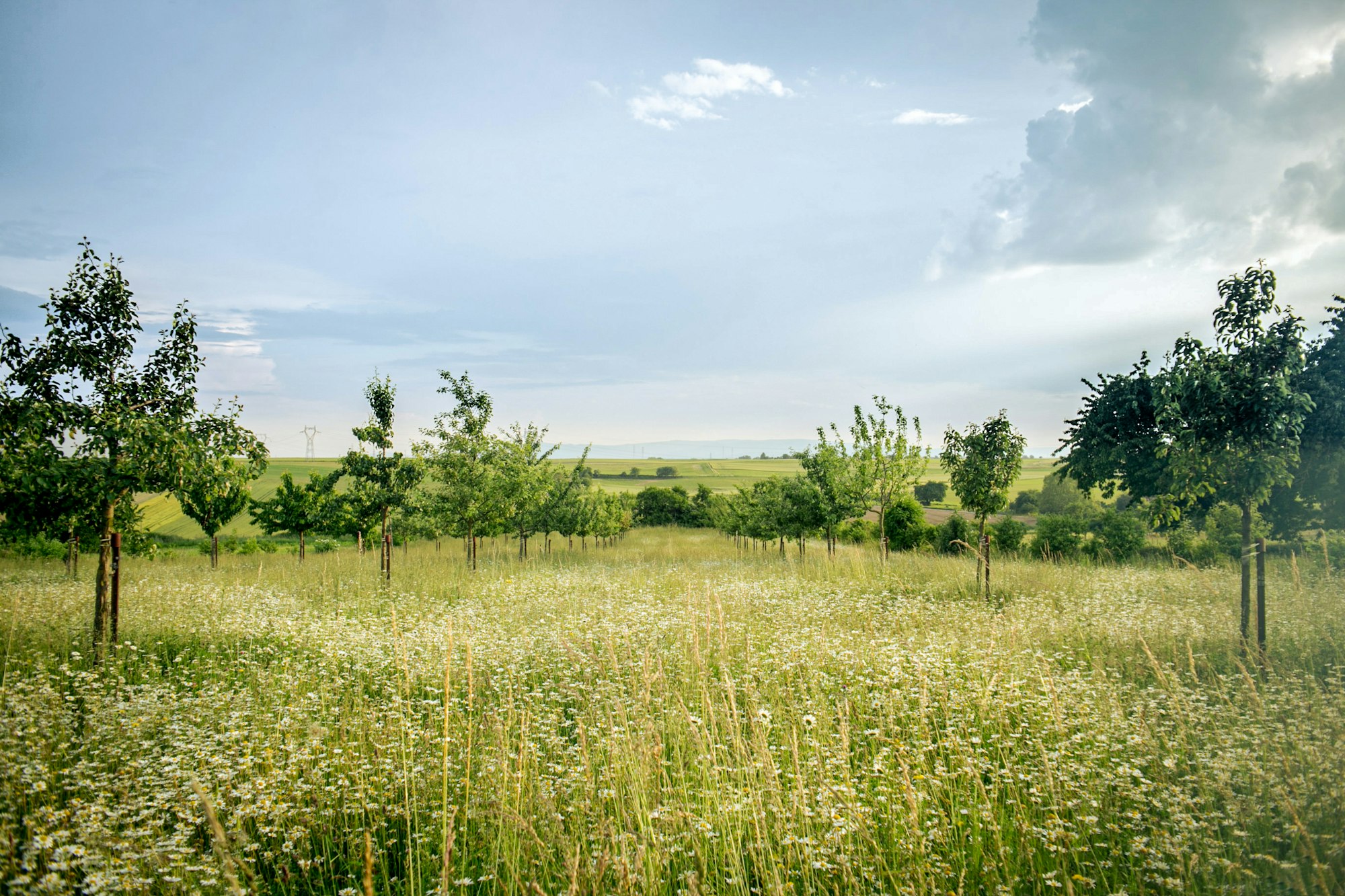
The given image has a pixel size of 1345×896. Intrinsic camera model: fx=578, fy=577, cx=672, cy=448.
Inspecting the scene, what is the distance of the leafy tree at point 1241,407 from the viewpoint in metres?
7.52

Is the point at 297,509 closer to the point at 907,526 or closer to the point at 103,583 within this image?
the point at 103,583

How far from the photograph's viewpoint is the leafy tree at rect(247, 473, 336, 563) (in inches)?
1194

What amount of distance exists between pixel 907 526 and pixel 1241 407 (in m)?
21.9

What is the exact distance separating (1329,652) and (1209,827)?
7088 millimetres

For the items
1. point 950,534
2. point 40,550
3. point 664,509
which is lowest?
point 664,509

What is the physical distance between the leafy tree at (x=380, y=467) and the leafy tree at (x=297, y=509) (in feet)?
56.6

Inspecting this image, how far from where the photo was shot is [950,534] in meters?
26.6

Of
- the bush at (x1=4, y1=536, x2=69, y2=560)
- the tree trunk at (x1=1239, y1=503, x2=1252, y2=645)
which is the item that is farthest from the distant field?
the tree trunk at (x1=1239, y1=503, x2=1252, y2=645)

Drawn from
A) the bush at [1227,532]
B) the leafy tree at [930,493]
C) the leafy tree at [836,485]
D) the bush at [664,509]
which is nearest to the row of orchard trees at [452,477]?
the leafy tree at [836,485]

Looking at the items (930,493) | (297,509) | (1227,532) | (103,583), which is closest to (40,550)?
(297,509)

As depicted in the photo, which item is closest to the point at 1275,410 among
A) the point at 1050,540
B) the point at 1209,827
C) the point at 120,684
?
the point at 1209,827

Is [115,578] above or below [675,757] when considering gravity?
above

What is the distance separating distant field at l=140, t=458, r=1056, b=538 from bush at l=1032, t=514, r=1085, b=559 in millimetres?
3124

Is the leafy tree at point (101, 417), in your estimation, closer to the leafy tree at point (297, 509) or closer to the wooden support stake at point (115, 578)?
the wooden support stake at point (115, 578)
